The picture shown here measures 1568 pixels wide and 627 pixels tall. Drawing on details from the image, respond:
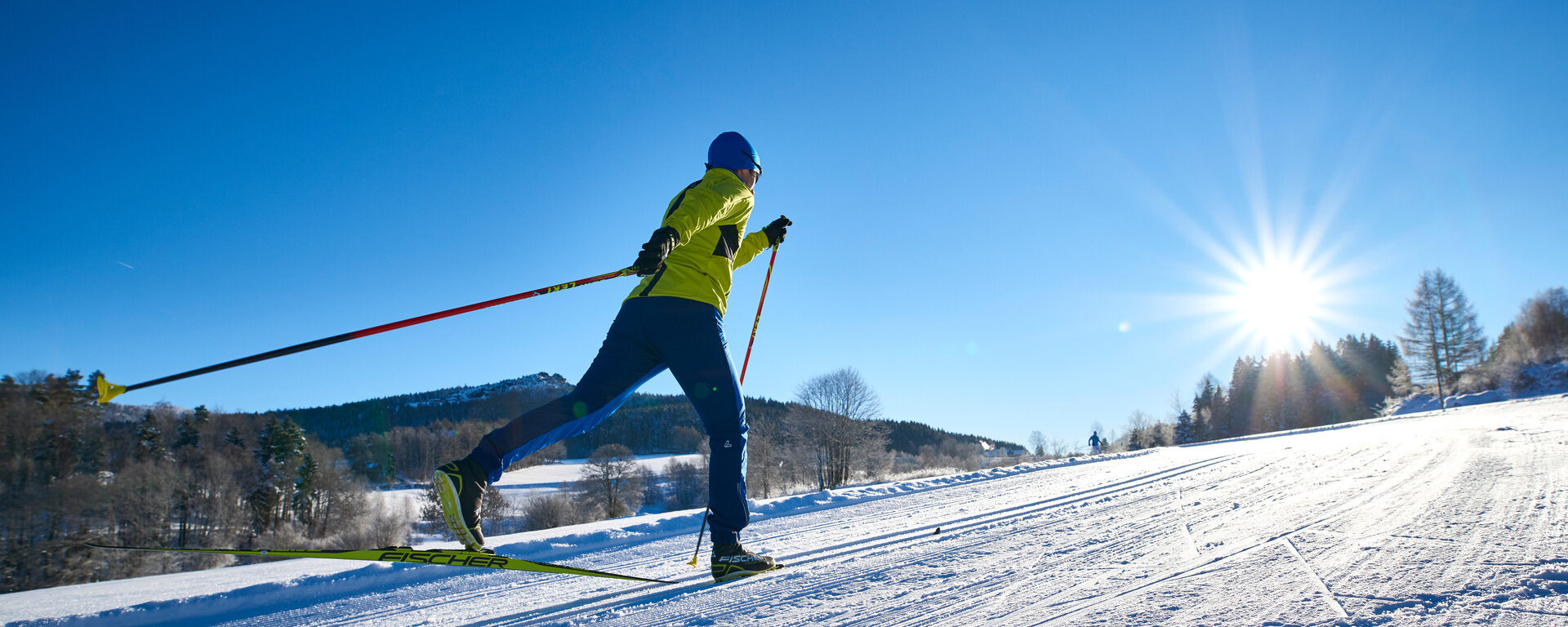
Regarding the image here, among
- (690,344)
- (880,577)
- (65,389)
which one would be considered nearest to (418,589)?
(690,344)

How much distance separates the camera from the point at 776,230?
3.43 meters

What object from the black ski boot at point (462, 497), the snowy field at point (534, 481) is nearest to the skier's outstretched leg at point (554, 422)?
the black ski boot at point (462, 497)

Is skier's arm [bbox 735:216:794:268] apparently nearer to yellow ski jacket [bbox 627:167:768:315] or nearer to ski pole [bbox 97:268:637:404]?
yellow ski jacket [bbox 627:167:768:315]

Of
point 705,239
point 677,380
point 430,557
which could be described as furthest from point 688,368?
point 430,557

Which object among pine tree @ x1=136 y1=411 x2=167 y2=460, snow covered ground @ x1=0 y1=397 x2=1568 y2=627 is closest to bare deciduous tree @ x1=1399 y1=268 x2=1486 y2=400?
snow covered ground @ x1=0 y1=397 x2=1568 y2=627

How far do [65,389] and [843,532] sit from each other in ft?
106

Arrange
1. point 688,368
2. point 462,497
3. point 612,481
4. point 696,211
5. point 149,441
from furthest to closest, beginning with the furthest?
point 612,481 < point 149,441 < point 688,368 < point 696,211 < point 462,497

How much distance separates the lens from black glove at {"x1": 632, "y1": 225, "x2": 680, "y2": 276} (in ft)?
6.90

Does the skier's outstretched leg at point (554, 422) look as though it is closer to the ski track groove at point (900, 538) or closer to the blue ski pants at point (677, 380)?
the blue ski pants at point (677, 380)

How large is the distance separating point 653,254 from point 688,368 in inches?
22.7

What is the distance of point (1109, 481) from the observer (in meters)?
5.62

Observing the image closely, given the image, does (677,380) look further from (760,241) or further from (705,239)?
(760,241)

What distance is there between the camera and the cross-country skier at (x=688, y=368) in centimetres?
240

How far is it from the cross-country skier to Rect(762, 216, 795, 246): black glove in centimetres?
69
